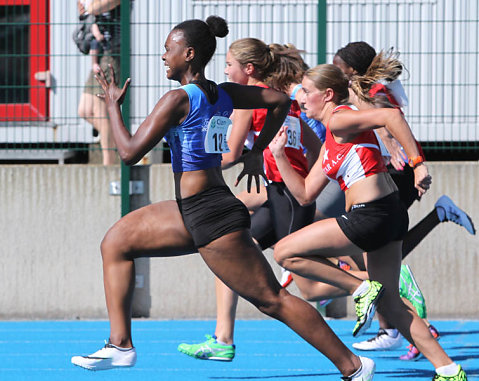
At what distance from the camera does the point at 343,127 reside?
17.1 ft

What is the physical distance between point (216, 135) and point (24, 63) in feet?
14.0

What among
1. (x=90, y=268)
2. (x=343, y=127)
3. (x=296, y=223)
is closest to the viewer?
(x=343, y=127)

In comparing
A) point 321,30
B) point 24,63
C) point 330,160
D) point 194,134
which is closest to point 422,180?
point 330,160

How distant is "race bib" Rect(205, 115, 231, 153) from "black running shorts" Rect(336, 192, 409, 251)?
94 cm

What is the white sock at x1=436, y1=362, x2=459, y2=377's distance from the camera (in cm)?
510

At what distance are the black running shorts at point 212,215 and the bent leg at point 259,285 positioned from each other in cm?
4

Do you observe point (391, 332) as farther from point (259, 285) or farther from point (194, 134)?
point (194, 134)

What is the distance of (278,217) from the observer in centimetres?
641

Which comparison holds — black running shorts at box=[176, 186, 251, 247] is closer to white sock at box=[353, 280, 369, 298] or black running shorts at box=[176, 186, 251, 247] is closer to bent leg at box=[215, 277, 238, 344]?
white sock at box=[353, 280, 369, 298]

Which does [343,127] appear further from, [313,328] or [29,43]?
[29,43]

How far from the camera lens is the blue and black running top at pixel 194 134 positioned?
15.1 feet

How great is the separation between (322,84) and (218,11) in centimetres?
354

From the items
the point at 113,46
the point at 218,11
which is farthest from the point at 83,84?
the point at 218,11

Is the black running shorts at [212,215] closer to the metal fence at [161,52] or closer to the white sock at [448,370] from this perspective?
the white sock at [448,370]
